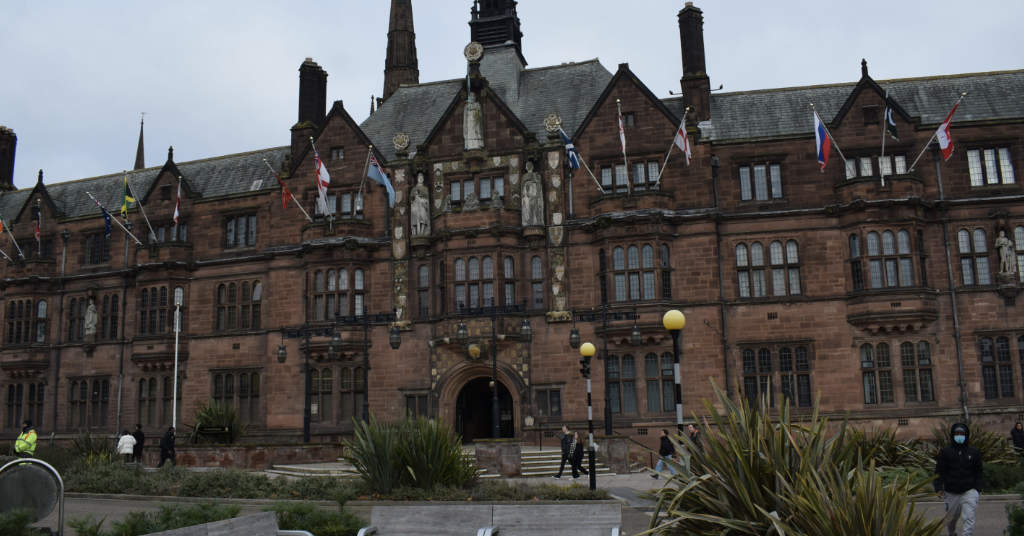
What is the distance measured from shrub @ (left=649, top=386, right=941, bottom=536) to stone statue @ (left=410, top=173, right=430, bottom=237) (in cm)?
2593

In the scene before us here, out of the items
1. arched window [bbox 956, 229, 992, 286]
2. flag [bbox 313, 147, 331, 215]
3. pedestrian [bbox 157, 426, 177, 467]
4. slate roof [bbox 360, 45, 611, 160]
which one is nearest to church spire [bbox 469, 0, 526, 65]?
slate roof [bbox 360, 45, 611, 160]

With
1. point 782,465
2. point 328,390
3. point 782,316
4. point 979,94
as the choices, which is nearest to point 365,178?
point 328,390

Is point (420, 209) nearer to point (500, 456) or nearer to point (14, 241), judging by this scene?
point (500, 456)

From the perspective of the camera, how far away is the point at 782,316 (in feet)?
110

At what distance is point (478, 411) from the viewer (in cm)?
3856

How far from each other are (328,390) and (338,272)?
5.07 meters

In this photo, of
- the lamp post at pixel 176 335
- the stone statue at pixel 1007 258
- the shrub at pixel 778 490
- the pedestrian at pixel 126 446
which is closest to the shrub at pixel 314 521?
the shrub at pixel 778 490

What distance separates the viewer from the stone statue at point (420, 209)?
36.8 metres

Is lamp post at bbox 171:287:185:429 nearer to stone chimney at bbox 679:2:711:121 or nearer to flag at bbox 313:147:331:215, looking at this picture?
flag at bbox 313:147:331:215

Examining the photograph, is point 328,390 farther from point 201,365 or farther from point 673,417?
point 673,417

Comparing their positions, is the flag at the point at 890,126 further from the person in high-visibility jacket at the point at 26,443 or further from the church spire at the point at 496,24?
the person in high-visibility jacket at the point at 26,443

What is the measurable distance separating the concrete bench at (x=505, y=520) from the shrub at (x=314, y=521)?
230 centimetres

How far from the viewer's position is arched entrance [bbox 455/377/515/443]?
120 feet

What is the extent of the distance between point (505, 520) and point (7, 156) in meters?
52.5
